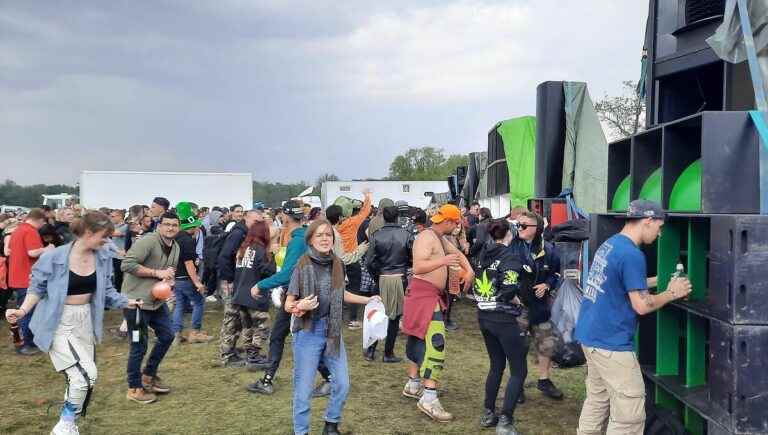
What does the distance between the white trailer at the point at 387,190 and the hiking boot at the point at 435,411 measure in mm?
25094

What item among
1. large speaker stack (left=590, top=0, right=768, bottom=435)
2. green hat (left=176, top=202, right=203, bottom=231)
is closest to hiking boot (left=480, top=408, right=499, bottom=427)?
large speaker stack (left=590, top=0, right=768, bottom=435)

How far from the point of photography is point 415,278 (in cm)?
572

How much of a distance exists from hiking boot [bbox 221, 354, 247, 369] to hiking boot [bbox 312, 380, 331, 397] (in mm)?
1352

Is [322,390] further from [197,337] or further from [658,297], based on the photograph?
[658,297]

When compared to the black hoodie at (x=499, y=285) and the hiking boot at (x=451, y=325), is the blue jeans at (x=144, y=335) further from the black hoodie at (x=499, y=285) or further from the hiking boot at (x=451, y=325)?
the hiking boot at (x=451, y=325)

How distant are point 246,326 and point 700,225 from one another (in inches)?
208

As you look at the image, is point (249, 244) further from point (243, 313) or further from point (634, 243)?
point (634, 243)

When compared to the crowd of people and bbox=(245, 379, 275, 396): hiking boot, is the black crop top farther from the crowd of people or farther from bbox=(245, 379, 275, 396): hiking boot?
bbox=(245, 379, 275, 396): hiking boot

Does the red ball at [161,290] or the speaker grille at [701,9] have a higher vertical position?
the speaker grille at [701,9]

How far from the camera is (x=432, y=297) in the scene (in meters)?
5.65

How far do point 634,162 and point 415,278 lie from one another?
234 centimetres

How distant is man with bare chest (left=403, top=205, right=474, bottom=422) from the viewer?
5.47m

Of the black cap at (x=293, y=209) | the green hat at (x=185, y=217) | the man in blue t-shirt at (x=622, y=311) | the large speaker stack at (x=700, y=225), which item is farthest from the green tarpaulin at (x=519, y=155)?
the man in blue t-shirt at (x=622, y=311)

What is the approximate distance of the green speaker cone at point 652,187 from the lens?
A: 13.0ft
